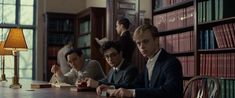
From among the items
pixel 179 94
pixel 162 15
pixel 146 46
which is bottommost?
Result: pixel 179 94

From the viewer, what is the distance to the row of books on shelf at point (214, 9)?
3800mm

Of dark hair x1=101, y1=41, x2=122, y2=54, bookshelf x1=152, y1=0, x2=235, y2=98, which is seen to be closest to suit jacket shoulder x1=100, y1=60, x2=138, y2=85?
dark hair x1=101, y1=41, x2=122, y2=54

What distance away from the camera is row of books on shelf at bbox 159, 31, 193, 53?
4293 millimetres

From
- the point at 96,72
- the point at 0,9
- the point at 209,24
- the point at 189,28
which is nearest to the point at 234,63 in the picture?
the point at 209,24

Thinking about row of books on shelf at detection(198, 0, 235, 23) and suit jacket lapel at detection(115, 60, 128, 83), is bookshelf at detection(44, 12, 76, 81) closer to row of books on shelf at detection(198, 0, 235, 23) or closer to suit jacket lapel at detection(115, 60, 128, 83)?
row of books on shelf at detection(198, 0, 235, 23)

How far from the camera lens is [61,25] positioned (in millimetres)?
8289

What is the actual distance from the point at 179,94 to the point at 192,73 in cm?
197

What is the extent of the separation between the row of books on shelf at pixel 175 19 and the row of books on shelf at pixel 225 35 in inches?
16.1

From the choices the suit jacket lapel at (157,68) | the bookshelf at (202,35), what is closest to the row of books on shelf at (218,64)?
the bookshelf at (202,35)

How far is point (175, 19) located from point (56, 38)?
418 centimetres

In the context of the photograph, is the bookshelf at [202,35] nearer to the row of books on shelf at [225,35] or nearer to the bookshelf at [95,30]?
the row of books on shelf at [225,35]

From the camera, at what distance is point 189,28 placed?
14.1 ft

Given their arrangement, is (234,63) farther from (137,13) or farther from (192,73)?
(137,13)

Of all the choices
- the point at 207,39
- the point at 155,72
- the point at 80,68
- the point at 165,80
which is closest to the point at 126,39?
the point at 80,68
